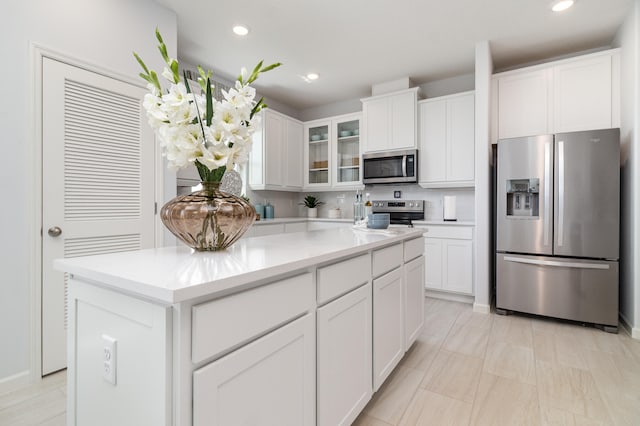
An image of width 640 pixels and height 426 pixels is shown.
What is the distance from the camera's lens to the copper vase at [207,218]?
1083 millimetres

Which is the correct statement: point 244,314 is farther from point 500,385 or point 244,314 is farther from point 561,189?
point 561,189

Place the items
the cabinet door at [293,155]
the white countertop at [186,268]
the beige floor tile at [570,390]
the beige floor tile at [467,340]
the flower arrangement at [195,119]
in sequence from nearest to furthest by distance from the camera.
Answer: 1. the white countertop at [186,268]
2. the flower arrangement at [195,119]
3. the beige floor tile at [570,390]
4. the beige floor tile at [467,340]
5. the cabinet door at [293,155]

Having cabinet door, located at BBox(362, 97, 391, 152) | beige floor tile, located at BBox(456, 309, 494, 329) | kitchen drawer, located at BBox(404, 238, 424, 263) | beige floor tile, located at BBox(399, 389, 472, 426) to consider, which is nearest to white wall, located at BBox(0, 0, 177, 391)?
beige floor tile, located at BBox(399, 389, 472, 426)

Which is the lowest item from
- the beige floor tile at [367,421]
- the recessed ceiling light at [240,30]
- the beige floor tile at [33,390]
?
the beige floor tile at [33,390]

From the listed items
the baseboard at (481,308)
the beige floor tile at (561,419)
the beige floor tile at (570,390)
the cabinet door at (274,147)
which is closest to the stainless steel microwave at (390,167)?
the cabinet door at (274,147)

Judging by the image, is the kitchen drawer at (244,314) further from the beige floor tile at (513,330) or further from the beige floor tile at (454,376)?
the beige floor tile at (513,330)

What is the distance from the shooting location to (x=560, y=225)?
9.29 feet

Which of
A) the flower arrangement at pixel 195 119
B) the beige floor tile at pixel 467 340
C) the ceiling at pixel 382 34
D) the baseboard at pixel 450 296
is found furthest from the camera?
the baseboard at pixel 450 296

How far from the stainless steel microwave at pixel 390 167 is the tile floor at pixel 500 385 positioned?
1969 mm

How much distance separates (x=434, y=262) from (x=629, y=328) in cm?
168

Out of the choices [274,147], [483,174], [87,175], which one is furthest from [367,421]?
[274,147]

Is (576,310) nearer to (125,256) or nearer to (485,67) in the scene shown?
(485,67)

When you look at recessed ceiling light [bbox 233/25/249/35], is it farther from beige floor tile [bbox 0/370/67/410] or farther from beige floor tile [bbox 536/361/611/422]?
beige floor tile [bbox 536/361/611/422]

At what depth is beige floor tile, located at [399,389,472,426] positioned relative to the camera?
5.12 feet
